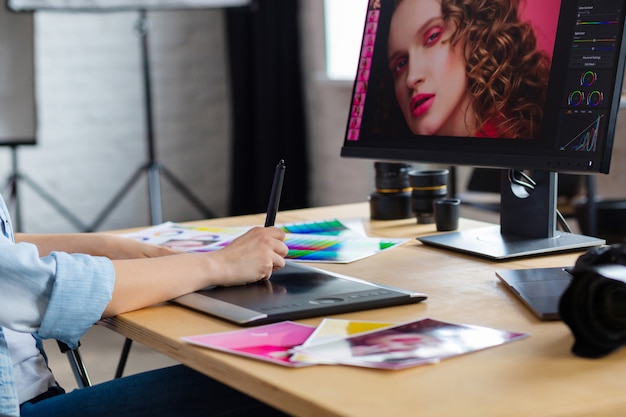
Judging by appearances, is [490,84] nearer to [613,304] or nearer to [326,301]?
[326,301]

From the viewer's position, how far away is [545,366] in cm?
82

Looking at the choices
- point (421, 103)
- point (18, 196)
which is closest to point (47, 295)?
point (421, 103)

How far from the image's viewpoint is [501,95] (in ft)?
4.47

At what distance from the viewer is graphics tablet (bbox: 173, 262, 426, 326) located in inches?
40.1

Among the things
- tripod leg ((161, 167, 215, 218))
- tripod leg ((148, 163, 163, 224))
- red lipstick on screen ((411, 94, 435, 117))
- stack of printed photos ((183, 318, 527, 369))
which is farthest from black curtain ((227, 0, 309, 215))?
stack of printed photos ((183, 318, 527, 369))

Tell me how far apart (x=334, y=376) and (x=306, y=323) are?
0.19 meters

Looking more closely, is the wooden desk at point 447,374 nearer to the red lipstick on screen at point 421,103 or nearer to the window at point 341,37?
the red lipstick on screen at point 421,103

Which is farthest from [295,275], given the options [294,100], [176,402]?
[294,100]

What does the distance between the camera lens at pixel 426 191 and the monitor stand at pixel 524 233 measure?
0.59 feet

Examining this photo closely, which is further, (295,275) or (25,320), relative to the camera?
(295,275)

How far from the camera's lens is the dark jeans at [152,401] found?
117cm

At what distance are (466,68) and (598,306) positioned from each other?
2.16ft

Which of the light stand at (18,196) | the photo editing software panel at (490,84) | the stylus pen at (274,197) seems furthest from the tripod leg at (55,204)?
the stylus pen at (274,197)

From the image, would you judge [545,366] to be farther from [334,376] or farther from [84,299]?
[84,299]
